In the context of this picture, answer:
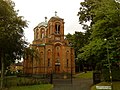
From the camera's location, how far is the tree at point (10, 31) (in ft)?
89.5

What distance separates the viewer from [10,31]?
27891 millimetres

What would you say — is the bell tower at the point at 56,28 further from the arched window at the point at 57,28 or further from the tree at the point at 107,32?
the tree at the point at 107,32

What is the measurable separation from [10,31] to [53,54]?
114ft

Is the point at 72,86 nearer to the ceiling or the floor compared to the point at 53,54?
nearer to the floor

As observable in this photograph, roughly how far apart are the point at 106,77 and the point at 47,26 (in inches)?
1565

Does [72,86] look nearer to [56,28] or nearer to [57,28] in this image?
[57,28]

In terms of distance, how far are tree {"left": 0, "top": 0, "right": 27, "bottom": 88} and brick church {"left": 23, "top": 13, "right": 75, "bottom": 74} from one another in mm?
28503

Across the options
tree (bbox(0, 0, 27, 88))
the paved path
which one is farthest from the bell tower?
tree (bbox(0, 0, 27, 88))

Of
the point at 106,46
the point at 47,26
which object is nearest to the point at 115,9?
the point at 106,46

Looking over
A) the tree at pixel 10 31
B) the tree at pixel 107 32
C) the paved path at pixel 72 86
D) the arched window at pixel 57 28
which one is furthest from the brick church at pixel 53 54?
the tree at pixel 107 32

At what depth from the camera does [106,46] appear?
26.6 metres

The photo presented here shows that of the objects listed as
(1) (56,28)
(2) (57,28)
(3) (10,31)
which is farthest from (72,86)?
(1) (56,28)

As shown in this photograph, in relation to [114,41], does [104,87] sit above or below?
below

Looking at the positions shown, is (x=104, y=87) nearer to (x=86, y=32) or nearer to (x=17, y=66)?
(x=86, y=32)
